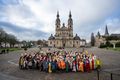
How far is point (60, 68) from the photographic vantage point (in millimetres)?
19516

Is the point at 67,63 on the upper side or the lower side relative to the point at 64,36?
lower

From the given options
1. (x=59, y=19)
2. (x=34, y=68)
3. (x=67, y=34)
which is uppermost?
(x=59, y=19)

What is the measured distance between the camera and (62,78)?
15.2 m

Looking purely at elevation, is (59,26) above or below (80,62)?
above

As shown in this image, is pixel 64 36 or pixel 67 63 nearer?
pixel 67 63

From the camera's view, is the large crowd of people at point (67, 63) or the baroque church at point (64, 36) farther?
the baroque church at point (64, 36)

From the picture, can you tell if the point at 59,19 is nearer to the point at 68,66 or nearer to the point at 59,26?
the point at 59,26

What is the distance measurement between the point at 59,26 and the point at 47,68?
15023 centimetres

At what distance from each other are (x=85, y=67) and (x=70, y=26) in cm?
14895

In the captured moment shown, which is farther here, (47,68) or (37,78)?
(47,68)

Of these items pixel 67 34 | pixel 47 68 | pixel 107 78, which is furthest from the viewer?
pixel 67 34

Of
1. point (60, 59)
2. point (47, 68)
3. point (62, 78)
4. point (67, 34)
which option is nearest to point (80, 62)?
point (60, 59)

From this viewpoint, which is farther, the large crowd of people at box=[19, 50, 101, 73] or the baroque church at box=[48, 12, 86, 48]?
the baroque church at box=[48, 12, 86, 48]

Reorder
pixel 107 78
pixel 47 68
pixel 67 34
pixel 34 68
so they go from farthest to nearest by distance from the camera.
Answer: pixel 67 34 < pixel 34 68 < pixel 47 68 < pixel 107 78
